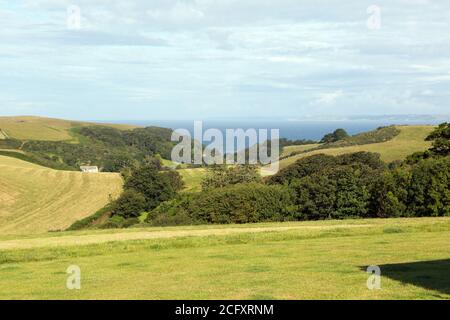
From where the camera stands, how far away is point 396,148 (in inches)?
5221

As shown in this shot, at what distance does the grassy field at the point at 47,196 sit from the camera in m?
79.8

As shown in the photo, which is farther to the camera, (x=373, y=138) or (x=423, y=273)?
(x=373, y=138)

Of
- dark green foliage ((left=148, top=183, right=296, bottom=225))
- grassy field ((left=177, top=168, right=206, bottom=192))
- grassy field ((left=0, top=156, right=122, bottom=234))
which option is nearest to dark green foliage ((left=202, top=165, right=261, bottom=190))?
grassy field ((left=177, top=168, right=206, bottom=192))

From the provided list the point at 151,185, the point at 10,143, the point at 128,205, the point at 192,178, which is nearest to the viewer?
the point at 128,205

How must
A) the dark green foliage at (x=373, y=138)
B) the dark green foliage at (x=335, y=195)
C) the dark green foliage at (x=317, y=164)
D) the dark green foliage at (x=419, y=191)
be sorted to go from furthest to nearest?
the dark green foliage at (x=373, y=138), the dark green foliage at (x=317, y=164), the dark green foliage at (x=335, y=195), the dark green foliage at (x=419, y=191)

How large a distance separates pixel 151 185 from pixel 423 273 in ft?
278

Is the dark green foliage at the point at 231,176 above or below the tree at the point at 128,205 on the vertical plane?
above

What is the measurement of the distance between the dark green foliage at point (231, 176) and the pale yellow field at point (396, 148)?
37.1 feet

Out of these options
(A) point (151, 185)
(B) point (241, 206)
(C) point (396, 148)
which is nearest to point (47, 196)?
(A) point (151, 185)

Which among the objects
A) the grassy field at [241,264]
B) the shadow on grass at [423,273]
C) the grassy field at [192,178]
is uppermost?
the grassy field at [192,178]

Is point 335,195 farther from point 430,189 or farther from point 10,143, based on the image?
point 10,143

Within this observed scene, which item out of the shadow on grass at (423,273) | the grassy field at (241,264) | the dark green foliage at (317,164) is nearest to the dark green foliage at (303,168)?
the dark green foliage at (317,164)

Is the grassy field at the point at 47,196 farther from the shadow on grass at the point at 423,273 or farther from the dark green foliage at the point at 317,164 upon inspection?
the shadow on grass at the point at 423,273
